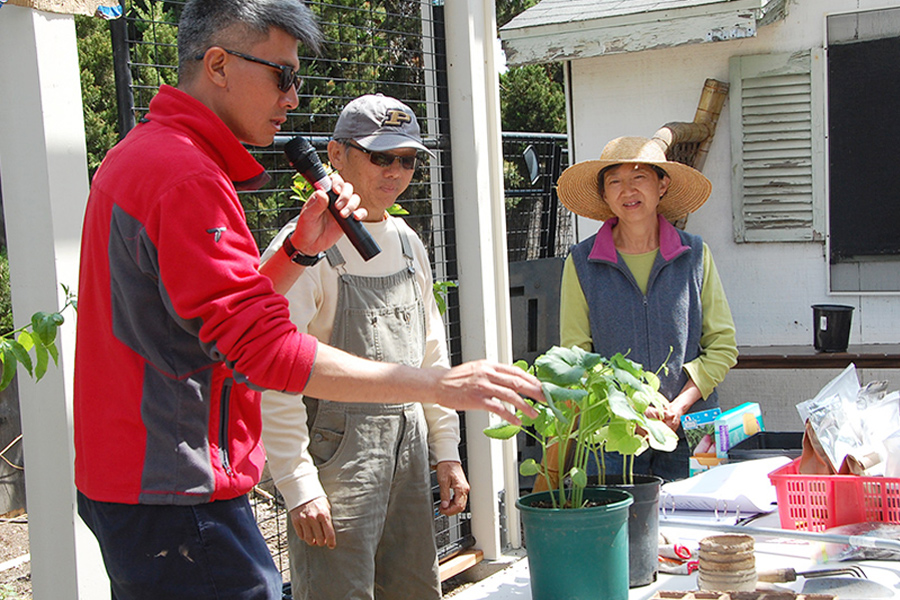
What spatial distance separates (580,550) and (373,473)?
65 cm

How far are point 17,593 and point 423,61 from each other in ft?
9.21

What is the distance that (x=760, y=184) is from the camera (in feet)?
15.7

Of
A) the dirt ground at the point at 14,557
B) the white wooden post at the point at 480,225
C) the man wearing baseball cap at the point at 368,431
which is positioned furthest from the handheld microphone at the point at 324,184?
the dirt ground at the point at 14,557

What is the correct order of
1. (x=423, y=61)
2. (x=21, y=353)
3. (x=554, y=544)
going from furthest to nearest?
1. (x=423, y=61)
2. (x=21, y=353)
3. (x=554, y=544)

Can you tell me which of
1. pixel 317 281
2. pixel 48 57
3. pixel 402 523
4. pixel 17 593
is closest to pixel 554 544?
pixel 402 523

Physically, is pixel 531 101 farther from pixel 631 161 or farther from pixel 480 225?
pixel 631 161

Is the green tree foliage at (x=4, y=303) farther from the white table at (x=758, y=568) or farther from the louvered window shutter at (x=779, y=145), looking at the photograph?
the louvered window shutter at (x=779, y=145)

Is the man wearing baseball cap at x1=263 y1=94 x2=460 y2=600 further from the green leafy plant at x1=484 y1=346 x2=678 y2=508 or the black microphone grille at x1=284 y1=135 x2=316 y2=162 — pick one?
the green leafy plant at x1=484 y1=346 x2=678 y2=508

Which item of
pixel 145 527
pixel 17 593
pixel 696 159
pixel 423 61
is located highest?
pixel 423 61

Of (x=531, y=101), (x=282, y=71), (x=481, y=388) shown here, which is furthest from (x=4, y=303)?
(x=531, y=101)

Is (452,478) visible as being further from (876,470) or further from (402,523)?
(876,470)

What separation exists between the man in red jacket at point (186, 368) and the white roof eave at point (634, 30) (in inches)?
134

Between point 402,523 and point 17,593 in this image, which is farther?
point 17,593

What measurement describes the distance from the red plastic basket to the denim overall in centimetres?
92
